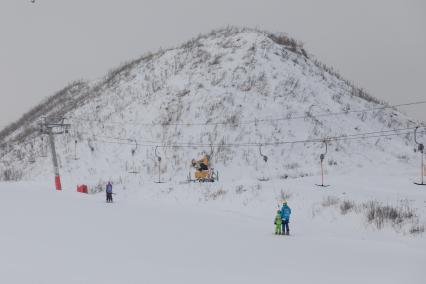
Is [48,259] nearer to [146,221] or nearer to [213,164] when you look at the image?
[146,221]

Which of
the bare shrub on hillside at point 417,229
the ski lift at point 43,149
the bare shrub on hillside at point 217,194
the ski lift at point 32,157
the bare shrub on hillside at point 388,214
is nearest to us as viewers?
the bare shrub on hillside at point 417,229

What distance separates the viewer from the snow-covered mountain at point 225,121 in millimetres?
35219

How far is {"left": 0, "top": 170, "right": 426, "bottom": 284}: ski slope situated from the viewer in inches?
370

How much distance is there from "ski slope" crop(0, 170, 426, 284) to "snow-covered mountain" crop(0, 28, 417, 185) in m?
9.05

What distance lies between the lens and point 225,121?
3847 cm

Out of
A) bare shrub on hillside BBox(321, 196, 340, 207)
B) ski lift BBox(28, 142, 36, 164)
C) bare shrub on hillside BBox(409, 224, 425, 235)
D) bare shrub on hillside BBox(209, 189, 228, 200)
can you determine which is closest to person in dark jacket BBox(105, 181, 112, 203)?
bare shrub on hillside BBox(209, 189, 228, 200)

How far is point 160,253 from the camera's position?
38.0 ft

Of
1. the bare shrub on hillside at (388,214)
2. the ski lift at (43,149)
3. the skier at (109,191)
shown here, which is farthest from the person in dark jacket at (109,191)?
the ski lift at (43,149)

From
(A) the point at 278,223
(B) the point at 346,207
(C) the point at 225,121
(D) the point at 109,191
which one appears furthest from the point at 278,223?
(C) the point at 225,121

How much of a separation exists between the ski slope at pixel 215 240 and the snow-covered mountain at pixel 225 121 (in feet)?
29.7

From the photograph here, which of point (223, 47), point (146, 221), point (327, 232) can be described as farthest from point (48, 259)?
point (223, 47)

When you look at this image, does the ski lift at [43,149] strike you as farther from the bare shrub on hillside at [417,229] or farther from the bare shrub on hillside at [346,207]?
the bare shrub on hillside at [417,229]

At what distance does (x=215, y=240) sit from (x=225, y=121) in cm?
2502

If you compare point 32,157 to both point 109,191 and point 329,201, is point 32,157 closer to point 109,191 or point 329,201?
point 109,191
